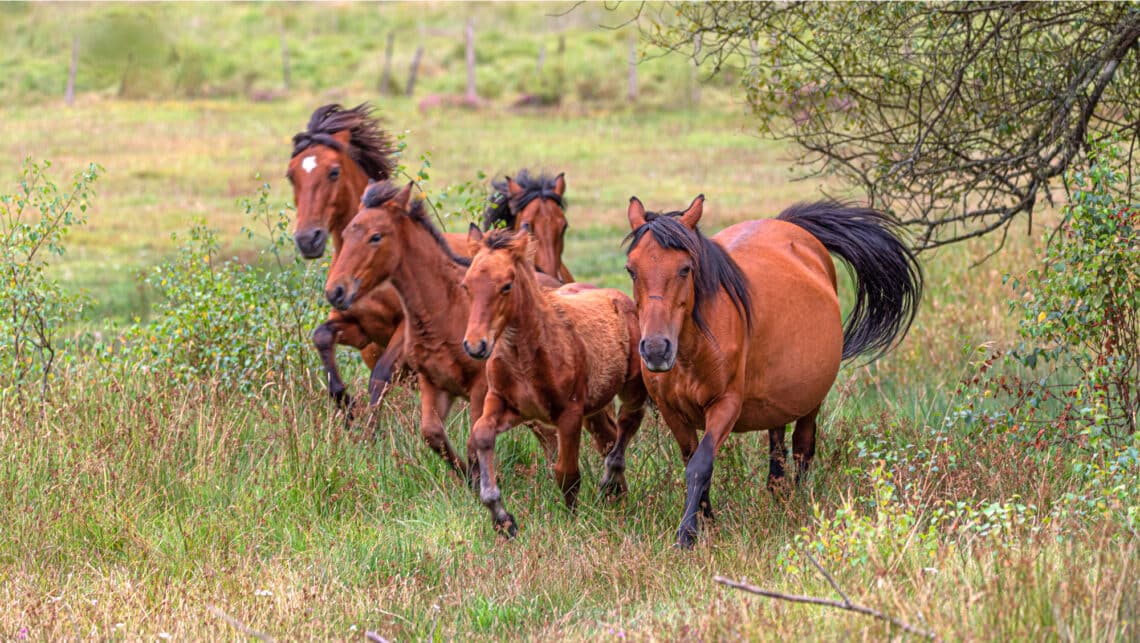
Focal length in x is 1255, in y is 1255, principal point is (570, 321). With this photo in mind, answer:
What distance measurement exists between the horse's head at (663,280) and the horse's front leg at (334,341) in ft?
10.6

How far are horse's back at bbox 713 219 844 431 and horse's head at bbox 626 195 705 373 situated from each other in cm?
73

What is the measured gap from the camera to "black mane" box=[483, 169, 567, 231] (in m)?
9.84

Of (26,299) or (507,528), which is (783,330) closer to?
(507,528)

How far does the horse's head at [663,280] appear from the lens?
575 centimetres

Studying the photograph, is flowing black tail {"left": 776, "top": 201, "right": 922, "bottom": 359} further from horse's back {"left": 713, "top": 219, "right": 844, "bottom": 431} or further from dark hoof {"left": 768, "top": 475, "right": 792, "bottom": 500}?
dark hoof {"left": 768, "top": 475, "right": 792, "bottom": 500}

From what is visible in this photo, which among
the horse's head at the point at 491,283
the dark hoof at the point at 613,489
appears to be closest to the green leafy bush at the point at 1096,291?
the dark hoof at the point at 613,489

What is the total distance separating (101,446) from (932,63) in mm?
6120

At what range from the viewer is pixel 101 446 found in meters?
7.42

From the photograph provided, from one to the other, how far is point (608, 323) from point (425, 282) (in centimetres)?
118

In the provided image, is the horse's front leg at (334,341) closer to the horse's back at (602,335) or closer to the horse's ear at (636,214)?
the horse's back at (602,335)

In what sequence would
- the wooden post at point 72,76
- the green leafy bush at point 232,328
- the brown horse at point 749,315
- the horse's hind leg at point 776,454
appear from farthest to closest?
1. the wooden post at point 72,76
2. the green leafy bush at point 232,328
3. the horse's hind leg at point 776,454
4. the brown horse at point 749,315

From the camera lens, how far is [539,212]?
379 inches

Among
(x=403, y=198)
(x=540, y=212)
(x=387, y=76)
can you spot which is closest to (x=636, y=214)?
(x=403, y=198)

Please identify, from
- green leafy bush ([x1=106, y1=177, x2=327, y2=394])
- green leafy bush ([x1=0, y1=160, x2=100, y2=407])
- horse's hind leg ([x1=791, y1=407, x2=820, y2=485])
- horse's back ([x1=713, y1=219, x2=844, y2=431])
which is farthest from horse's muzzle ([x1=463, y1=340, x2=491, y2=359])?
green leafy bush ([x1=0, y1=160, x2=100, y2=407])
